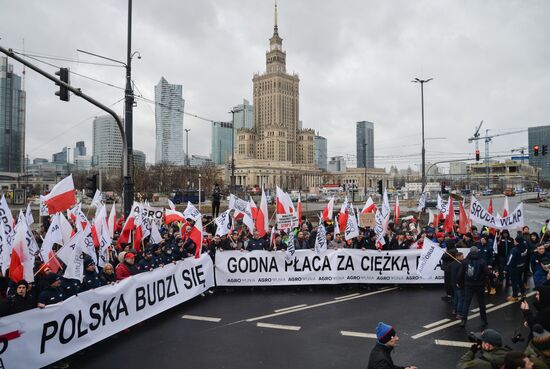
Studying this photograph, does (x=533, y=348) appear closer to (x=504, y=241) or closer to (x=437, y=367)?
(x=437, y=367)

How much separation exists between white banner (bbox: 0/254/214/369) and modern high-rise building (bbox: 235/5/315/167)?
500 ft

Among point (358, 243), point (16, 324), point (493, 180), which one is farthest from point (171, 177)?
point (493, 180)

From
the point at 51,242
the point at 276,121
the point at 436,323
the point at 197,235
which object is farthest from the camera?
the point at 276,121

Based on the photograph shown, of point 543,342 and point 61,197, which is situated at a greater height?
point 61,197

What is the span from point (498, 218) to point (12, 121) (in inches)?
2899

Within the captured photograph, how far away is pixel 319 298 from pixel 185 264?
3.71m

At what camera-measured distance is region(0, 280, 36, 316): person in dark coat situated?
21.1 ft

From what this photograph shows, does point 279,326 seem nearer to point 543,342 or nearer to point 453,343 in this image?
point 453,343

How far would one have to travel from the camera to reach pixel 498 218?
12805mm

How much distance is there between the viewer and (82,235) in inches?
328

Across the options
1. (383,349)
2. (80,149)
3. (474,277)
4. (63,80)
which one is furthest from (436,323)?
(80,149)

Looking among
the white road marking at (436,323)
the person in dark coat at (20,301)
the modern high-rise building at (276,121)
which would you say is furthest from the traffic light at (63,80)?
the modern high-rise building at (276,121)

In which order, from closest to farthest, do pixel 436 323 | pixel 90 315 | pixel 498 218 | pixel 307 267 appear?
pixel 90 315, pixel 436 323, pixel 307 267, pixel 498 218

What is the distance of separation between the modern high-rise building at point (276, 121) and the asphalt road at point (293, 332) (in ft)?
498
